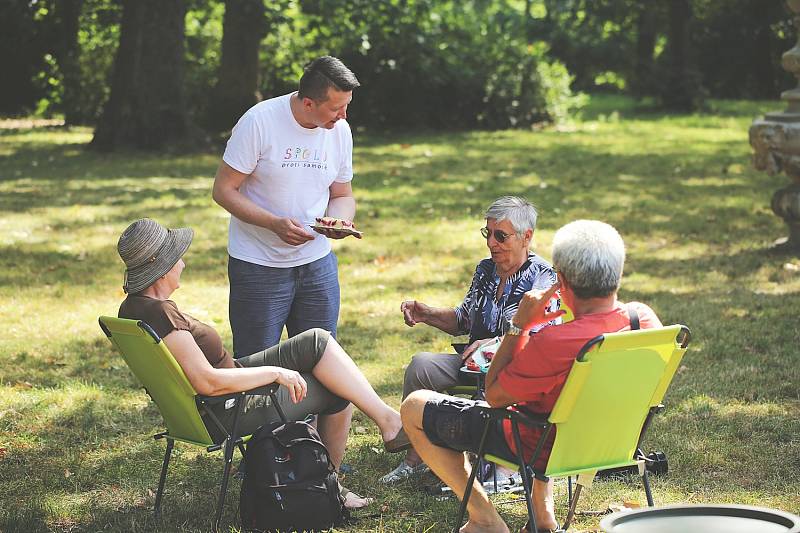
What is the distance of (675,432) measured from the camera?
5613 millimetres

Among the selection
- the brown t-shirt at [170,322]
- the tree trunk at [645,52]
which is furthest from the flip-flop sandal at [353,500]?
the tree trunk at [645,52]

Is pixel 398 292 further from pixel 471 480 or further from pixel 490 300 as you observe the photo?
pixel 471 480

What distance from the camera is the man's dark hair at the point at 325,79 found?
475 centimetres

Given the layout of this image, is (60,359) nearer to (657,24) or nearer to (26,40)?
(26,40)

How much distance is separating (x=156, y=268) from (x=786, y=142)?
631 cm

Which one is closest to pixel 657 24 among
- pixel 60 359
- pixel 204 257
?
pixel 204 257

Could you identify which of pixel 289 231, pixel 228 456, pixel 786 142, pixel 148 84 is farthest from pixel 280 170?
pixel 148 84

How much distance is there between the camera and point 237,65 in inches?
722

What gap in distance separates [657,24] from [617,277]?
2997 cm

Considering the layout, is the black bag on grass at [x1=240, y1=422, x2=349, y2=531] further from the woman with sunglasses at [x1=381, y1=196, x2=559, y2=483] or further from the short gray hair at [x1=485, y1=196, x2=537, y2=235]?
the short gray hair at [x1=485, y1=196, x2=537, y2=235]

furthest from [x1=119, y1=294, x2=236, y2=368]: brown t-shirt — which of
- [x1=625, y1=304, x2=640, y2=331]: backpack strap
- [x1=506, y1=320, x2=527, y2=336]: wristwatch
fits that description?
[x1=625, y1=304, x2=640, y2=331]: backpack strap

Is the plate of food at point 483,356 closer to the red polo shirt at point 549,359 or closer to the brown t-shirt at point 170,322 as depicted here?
the red polo shirt at point 549,359

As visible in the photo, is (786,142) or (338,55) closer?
(786,142)

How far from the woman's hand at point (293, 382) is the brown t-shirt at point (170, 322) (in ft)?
0.78
